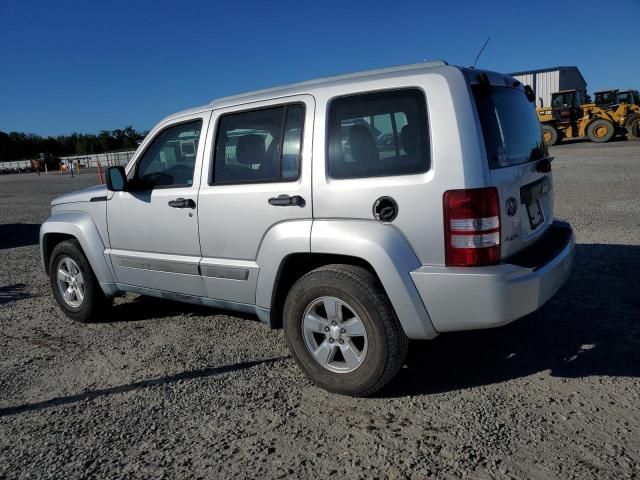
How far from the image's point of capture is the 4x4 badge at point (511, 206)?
289 cm

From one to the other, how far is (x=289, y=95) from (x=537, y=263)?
1.89m

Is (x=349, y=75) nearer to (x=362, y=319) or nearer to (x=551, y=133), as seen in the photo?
(x=362, y=319)

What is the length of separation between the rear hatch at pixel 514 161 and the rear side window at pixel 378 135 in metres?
0.35

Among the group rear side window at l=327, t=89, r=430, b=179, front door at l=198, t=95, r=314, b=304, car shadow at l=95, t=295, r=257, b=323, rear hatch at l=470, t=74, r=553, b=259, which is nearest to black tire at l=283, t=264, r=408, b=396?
front door at l=198, t=95, r=314, b=304

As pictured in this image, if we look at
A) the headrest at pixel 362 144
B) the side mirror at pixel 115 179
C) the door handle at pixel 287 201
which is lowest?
the door handle at pixel 287 201

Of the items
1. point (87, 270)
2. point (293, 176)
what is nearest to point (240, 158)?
point (293, 176)

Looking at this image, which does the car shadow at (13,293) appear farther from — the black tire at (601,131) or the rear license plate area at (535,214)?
the black tire at (601,131)

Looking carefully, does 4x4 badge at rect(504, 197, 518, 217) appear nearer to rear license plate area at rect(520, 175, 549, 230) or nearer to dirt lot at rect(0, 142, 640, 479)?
rear license plate area at rect(520, 175, 549, 230)

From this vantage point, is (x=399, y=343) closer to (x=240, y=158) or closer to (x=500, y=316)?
(x=500, y=316)

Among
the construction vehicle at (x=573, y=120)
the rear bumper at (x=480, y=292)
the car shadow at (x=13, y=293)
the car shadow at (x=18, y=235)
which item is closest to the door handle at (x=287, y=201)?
the rear bumper at (x=480, y=292)

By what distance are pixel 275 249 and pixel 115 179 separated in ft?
5.64

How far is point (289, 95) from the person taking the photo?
135 inches

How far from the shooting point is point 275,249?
3.32 m

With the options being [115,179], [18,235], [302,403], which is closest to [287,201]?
[302,403]
